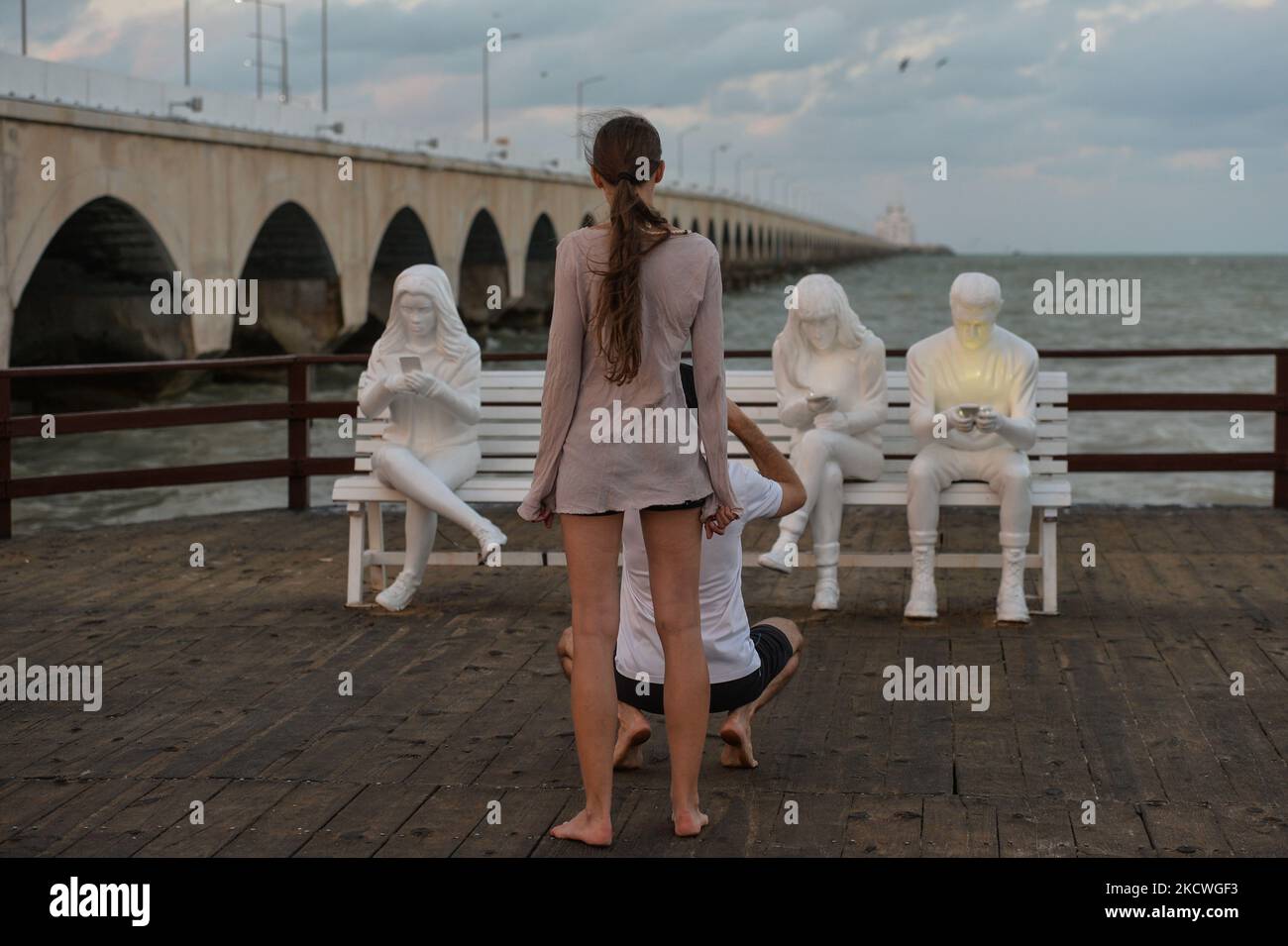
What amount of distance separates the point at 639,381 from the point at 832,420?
3468mm

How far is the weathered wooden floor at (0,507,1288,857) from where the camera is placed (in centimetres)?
447

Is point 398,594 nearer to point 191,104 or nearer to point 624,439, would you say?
point 624,439

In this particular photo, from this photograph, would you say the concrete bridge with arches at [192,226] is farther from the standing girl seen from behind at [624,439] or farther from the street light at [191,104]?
the standing girl seen from behind at [624,439]

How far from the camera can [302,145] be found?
103ft

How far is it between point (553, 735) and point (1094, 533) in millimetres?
5201

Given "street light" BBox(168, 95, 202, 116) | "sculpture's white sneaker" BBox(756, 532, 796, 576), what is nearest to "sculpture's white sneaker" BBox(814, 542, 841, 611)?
"sculpture's white sneaker" BBox(756, 532, 796, 576)

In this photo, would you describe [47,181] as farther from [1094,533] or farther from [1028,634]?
[1028,634]

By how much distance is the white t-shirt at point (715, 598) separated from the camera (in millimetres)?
4695

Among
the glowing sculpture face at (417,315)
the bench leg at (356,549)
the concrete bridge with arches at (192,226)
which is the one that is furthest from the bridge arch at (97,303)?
the glowing sculpture face at (417,315)

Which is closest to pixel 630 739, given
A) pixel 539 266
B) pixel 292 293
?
pixel 292 293

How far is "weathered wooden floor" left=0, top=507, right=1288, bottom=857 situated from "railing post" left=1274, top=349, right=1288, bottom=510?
1.95 metres

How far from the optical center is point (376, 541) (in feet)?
26.6

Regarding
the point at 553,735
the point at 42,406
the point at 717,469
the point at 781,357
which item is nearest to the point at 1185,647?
the point at 781,357
